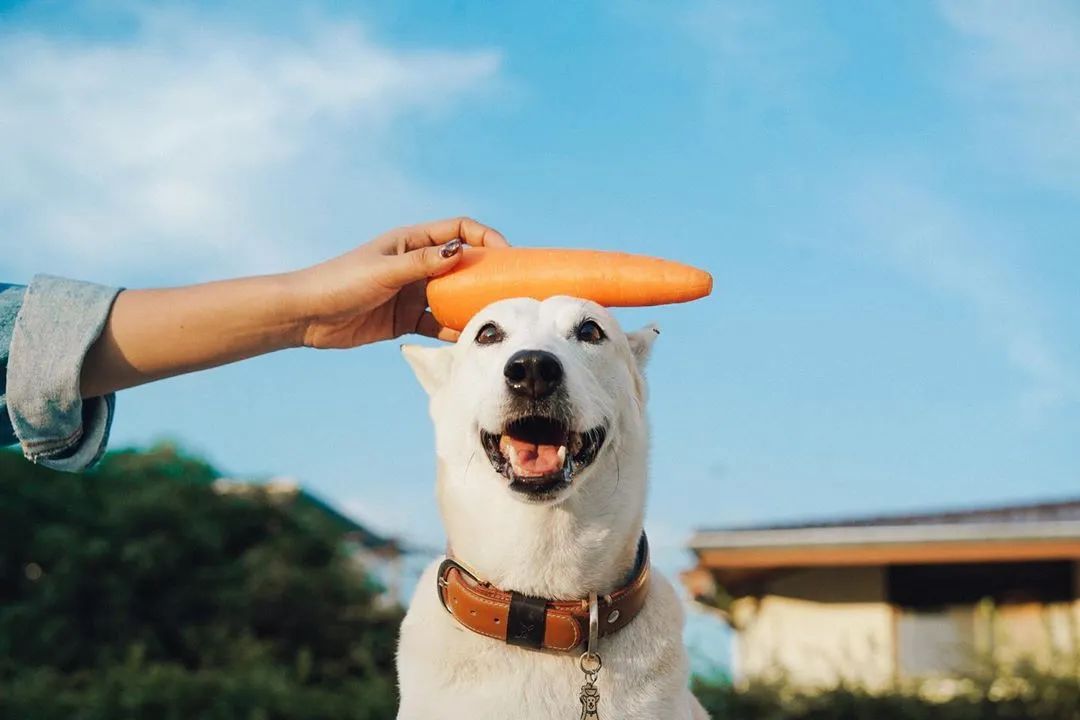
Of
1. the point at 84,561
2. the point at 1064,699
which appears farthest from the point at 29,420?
the point at 84,561

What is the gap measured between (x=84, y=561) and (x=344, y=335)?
42.1ft

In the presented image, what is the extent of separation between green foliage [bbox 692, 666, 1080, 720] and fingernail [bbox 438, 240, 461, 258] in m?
6.48

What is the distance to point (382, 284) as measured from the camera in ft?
9.98

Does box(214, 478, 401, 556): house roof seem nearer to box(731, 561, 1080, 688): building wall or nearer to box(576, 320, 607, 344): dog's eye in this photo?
box(731, 561, 1080, 688): building wall

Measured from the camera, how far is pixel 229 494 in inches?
637

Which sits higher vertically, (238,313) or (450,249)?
(450,249)

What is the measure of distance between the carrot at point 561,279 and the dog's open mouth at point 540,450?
1.44 feet

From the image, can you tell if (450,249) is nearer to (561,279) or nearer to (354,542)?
(561,279)

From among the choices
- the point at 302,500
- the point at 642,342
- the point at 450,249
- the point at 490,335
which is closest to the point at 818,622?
the point at 302,500

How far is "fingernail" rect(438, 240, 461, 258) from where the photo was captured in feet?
10.3

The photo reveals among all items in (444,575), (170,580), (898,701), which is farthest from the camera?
(170,580)

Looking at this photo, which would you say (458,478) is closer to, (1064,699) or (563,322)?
(563,322)

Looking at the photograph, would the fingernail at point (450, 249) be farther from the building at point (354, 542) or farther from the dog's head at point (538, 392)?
the building at point (354, 542)

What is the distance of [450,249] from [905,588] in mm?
10670
